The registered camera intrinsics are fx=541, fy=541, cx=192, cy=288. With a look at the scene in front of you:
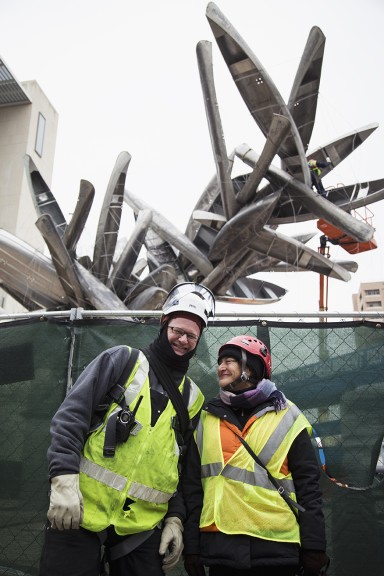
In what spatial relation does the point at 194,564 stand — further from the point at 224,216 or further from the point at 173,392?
the point at 224,216

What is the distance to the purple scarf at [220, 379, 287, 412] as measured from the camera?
10.0 ft

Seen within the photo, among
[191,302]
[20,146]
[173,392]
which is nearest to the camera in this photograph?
[173,392]

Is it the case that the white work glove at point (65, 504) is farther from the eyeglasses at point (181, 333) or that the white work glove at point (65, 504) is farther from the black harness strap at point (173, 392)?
the eyeglasses at point (181, 333)

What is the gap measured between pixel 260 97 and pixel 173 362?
8.73m

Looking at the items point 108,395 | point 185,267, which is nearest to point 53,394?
point 108,395

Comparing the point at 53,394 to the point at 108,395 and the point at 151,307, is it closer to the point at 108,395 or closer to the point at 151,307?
the point at 108,395

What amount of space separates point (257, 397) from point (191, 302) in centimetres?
71

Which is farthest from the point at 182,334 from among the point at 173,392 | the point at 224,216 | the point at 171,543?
the point at 224,216

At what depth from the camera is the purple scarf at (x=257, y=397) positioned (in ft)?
10.0

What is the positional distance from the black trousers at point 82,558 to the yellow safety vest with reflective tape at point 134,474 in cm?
9

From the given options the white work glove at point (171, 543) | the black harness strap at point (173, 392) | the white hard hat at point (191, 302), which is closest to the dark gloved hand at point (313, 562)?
the white work glove at point (171, 543)

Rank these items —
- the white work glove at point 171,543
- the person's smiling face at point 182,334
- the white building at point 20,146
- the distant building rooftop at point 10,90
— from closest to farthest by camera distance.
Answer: the white work glove at point 171,543 → the person's smiling face at point 182,334 → the white building at point 20,146 → the distant building rooftop at point 10,90

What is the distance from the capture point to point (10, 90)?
32.5 metres

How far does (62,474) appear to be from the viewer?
2.56 metres
